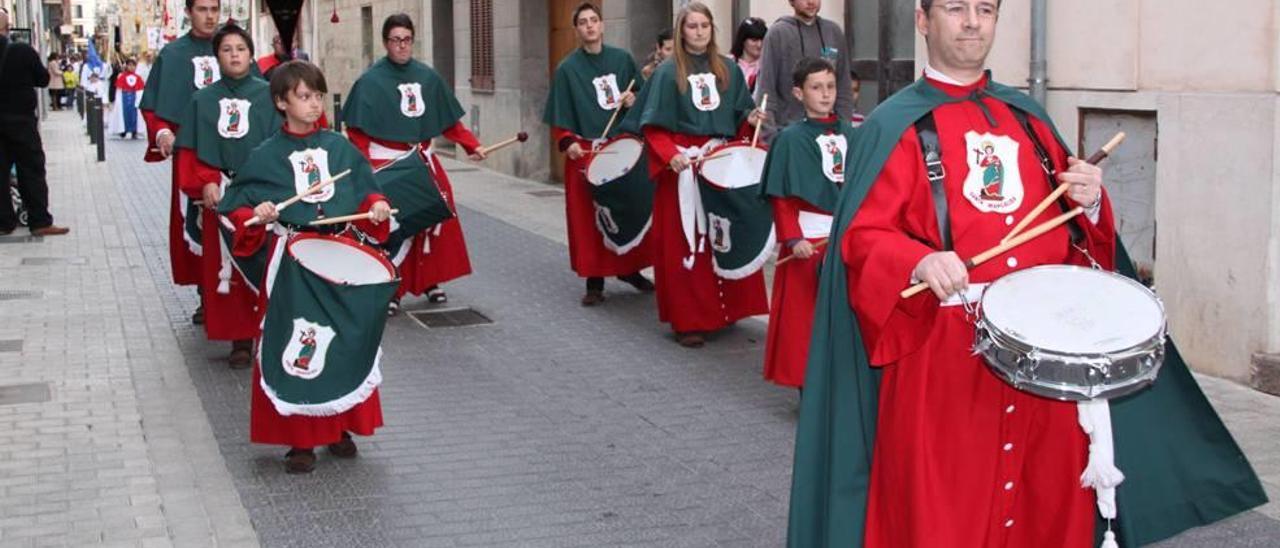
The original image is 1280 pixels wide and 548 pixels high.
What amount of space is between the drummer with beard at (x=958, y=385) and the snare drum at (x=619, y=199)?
6684 millimetres

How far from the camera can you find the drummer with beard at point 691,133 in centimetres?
1003

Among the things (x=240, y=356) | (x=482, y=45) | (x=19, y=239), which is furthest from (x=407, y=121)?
(x=482, y=45)

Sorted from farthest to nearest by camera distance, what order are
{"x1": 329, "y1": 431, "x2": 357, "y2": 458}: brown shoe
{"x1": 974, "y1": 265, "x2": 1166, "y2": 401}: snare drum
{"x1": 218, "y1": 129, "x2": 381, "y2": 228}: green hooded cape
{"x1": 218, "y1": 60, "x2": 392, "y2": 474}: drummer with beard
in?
{"x1": 329, "y1": 431, "x2": 357, "y2": 458}: brown shoe, {"x1": 218, "y1": 129, "x2": 381, "y2": 228}: green hooded cape, {"x1": 218, "y1": 60, "x2": 392, "y2": 474}: drummer with beard, {"x1": 974, "y1": 265, "x2": 1166, "y2": 401}: snare drum

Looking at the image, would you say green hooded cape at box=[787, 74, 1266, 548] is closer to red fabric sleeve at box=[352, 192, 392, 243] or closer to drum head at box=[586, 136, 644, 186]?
red fabric sleeve at box=[352, 192, 392, 243]

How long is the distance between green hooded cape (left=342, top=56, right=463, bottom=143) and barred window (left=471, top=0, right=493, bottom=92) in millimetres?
11841

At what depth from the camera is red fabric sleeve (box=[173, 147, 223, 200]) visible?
937cm

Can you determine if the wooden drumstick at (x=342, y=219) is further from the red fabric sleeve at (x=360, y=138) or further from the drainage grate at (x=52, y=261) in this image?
the drainage grate at (x=52, y=261)

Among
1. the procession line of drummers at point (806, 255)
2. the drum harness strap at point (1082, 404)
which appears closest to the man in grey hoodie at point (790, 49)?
the procession line of drummers at point (806, 255)

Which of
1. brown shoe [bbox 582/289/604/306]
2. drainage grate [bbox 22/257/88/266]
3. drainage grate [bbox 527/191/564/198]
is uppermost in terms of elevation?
brown shoe [bbox 582/289/604/306]

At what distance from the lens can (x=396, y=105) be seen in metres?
11.0

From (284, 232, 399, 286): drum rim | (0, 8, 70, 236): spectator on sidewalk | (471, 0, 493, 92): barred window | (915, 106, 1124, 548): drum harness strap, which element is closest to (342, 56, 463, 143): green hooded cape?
(284, 232, 399, 286): drum rim

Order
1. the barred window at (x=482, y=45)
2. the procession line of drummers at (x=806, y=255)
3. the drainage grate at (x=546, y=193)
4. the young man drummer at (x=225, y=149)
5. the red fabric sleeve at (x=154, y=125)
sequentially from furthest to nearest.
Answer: the barred window at (x=482, y=45) < the drainage grate at (x=546, y=193) < the red fabric sleeve at (x=154, y=125) < the young man drummer at (x=225, y=149) < the procession line of drummers at (x=806, y=255)

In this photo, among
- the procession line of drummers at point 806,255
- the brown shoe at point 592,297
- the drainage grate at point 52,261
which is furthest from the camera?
the drainage grate at point 52,261

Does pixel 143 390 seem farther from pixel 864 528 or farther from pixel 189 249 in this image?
pixel 864 528
